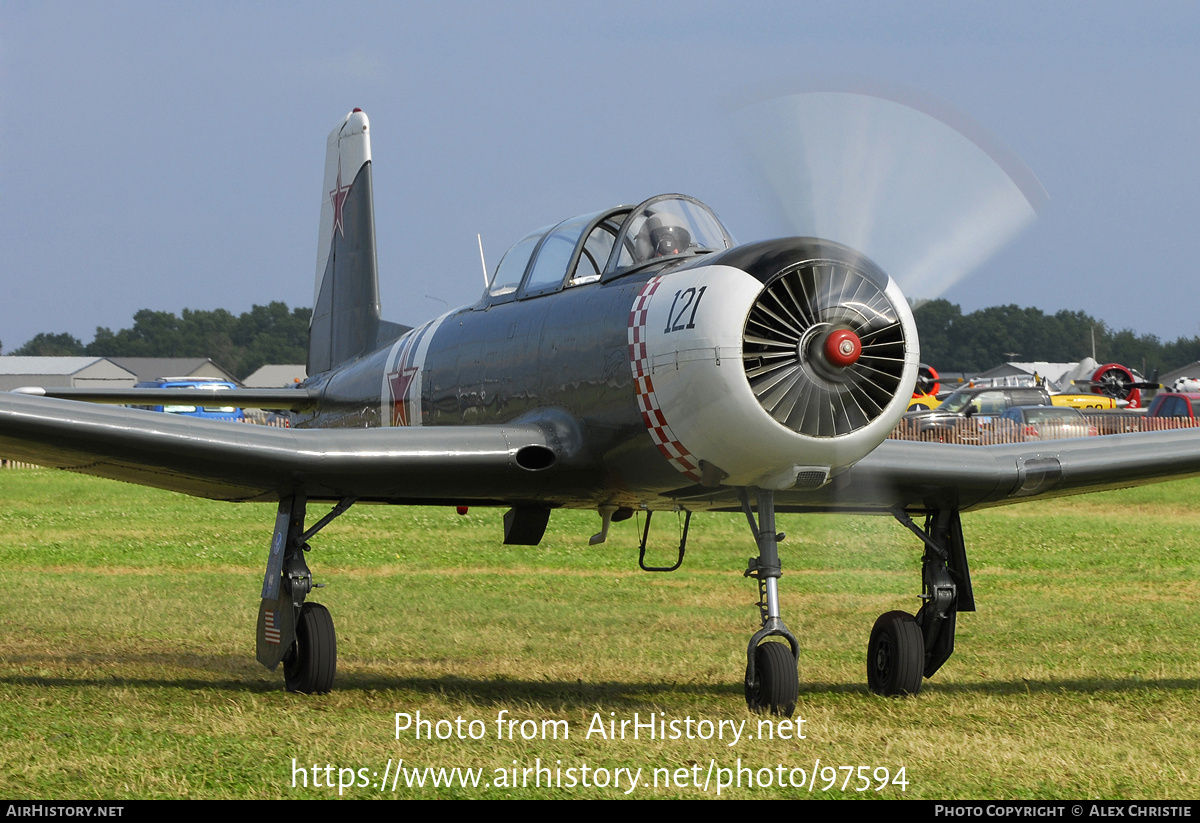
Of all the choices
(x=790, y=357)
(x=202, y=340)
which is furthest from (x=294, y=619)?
(x=202, y=340)

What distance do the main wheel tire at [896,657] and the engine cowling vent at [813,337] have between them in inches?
92.9

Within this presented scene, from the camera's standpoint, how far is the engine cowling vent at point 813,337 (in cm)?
699

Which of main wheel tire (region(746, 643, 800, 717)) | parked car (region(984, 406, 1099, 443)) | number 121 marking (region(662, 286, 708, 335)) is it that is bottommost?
main wheel tire (region(746, 643, 800, 717))

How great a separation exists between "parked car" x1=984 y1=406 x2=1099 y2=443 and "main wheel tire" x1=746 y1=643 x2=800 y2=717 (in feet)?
A: 99.0

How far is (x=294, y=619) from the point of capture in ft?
28.3

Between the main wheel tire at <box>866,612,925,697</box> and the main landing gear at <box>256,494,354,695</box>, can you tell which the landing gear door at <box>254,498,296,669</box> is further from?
the main wheel tire at <box>866,612,925,697</box>

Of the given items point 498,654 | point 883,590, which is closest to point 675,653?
point 498,654

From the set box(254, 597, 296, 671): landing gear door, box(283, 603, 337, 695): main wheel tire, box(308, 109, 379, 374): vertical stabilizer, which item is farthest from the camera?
box(308, 109, 379, 374): vertical stabilizer

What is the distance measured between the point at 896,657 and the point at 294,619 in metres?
3.88

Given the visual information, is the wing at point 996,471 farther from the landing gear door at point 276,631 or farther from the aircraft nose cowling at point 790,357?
the landing gear door at point 276,631

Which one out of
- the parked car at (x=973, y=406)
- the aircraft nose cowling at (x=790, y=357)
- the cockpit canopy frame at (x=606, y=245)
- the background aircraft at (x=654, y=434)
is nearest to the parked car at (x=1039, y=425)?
the parked car at (x=973, y=406)

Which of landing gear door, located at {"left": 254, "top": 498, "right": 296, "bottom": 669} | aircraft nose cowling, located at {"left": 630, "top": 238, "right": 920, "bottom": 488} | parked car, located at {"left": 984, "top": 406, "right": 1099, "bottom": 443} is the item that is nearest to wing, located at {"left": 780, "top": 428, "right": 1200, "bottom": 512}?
aircraft nose cowling, located at {"left": 630, "top": 238, "right": 920, "bottom": 488}

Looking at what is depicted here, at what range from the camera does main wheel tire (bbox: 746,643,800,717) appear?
24.4ft

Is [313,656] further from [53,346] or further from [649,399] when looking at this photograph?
[53,346]
